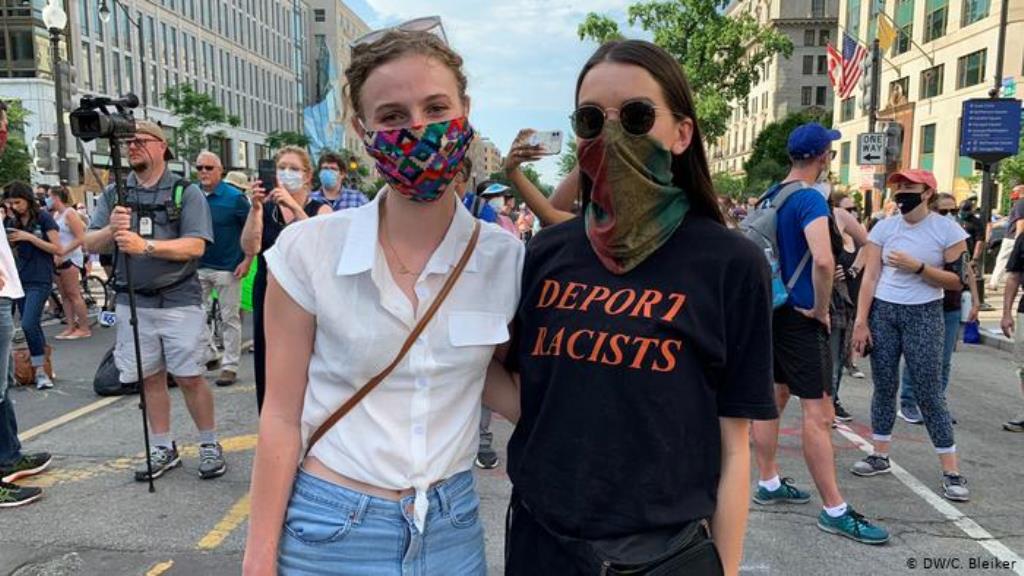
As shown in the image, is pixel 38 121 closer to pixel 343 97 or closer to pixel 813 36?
pixel 343 97

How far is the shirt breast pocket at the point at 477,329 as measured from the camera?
1.57 m

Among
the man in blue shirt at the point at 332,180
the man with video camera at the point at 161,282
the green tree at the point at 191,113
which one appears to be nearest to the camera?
the man with video camera at the point at 161,282

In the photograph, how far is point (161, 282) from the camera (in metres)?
4.48

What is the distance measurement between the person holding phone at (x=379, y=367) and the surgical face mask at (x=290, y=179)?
3.99 metres

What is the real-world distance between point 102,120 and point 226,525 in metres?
2.49

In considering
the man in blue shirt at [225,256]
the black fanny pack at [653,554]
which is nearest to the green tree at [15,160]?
the man in blue shirt at [225,256]

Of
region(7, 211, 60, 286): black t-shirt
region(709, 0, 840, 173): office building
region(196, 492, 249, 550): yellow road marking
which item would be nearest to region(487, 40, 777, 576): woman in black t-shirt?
region(196, 492, 249, 550): yellow road marking

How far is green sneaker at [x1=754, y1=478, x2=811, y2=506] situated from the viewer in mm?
4340

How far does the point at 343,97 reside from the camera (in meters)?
1.88

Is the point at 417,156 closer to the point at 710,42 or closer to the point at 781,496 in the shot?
the point at 781,496

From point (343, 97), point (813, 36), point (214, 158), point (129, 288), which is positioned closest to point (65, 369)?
point (214, 158)

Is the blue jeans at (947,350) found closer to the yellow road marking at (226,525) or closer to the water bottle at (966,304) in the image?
the water bottle at (966,304)

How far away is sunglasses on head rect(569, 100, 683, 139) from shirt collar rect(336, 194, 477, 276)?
1.21ft

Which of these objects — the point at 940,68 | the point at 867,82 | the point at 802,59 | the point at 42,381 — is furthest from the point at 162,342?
the point at 802,59
